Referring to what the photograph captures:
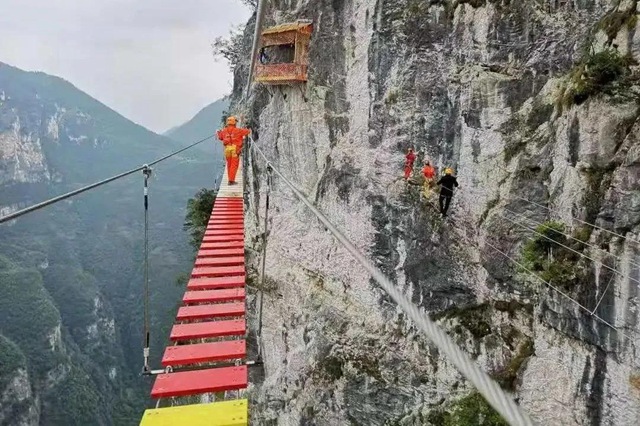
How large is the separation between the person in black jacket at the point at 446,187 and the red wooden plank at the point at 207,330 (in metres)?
4.72

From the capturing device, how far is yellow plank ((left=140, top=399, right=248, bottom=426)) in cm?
239

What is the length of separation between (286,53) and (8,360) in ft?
131

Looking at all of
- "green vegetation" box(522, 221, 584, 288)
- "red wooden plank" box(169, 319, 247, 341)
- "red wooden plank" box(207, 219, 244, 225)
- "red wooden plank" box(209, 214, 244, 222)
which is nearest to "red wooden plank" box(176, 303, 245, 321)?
"red wooden plank" box(169, 319, 247, 341)

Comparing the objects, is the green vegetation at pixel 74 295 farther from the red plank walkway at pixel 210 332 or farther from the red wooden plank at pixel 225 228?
the red plank walkway at pixel 210 332

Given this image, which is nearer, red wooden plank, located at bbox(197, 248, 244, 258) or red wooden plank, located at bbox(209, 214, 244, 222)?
red wooden plank, located at bbox(197, 248, 244, 258)

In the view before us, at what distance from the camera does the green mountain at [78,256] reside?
136ft

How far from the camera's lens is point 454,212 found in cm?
795

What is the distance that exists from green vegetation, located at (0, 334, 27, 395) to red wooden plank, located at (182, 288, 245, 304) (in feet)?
137

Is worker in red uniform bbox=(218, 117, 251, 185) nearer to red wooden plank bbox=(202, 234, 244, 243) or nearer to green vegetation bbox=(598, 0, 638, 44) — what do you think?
red wooden plank bbox=(202, 234, 244, 243)

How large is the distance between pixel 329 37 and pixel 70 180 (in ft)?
290

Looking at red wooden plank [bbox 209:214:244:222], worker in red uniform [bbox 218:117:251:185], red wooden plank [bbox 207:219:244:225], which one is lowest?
red wooden plank [bbox 207:219:244:225]

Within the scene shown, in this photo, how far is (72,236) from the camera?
6962 centimetres

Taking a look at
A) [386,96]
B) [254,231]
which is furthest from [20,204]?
[386,96]

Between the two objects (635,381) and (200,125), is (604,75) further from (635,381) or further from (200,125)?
(200,125)
